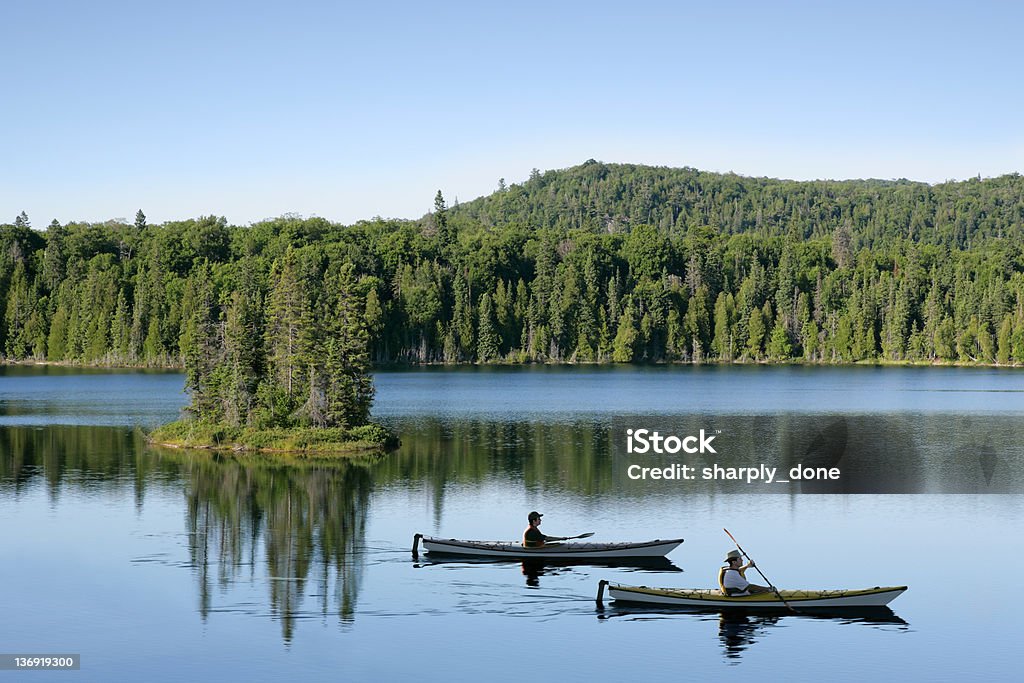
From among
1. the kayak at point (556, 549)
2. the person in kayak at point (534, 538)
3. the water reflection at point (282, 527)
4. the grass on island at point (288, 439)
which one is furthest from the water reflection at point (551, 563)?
the grass on island at point (288, 439)

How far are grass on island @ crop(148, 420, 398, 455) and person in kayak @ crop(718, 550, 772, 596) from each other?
119 feet

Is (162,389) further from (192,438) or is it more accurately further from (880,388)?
(880,388)

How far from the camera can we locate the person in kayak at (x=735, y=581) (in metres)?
36.2

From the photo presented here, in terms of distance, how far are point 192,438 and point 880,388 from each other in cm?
8707

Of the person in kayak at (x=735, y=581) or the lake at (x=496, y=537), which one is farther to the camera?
the person in kayak at (x=735, y=581)

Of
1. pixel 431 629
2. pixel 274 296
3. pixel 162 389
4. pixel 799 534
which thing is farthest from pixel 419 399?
pixel 431 629

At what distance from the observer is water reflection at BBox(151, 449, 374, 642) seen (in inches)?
1500

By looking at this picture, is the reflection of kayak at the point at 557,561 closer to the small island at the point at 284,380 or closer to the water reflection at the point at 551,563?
the water reflection at the point at 551,563

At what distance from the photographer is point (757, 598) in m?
36.0
